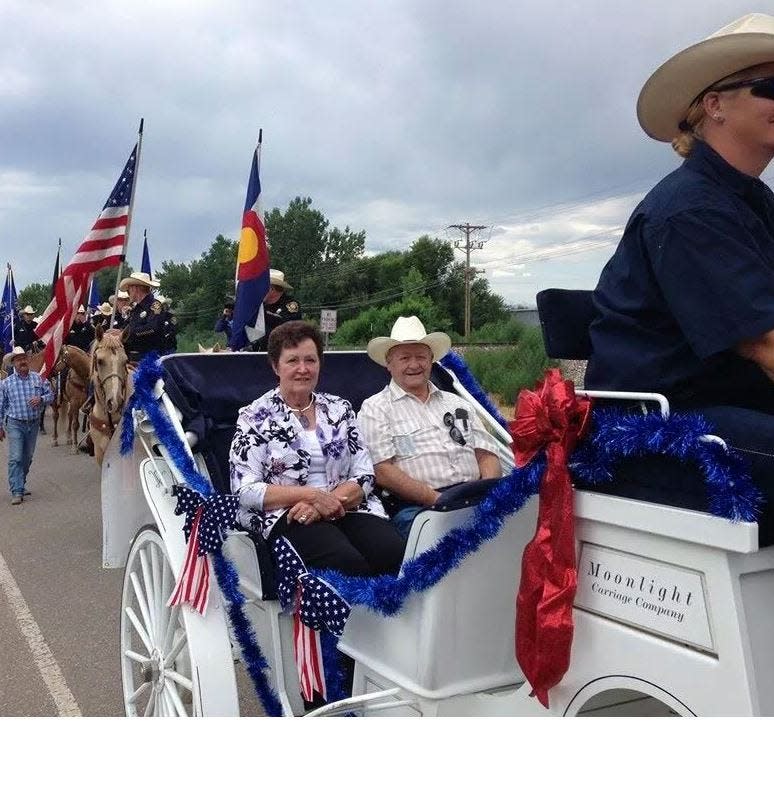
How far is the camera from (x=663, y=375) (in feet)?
6.63

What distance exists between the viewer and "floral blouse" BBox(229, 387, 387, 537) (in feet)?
11.0

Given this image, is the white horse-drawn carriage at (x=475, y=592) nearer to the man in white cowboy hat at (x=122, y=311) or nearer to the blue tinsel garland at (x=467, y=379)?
the blue tinsel garland at (x=467, y=379)

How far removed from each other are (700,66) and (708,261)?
55 centimetres

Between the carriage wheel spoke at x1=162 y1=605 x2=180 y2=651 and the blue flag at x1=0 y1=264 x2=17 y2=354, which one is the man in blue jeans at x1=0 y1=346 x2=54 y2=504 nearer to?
the carriage wheel spoke at x1=162 y1=605 x2=180 y2=651

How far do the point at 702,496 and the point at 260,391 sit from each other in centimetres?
292

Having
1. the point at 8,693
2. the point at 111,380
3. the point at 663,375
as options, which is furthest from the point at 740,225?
the point at 111,380

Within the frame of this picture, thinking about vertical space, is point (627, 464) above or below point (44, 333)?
below

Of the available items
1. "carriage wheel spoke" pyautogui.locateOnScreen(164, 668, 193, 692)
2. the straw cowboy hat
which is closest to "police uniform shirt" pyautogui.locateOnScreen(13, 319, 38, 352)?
"carriage wheel spoke" pyautogui.locateOnScreen(164, 668, 193, 692)

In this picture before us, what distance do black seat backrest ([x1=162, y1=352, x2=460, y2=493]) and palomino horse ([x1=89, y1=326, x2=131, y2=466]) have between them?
366 cm

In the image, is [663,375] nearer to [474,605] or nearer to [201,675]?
[474,605]

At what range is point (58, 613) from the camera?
538cm

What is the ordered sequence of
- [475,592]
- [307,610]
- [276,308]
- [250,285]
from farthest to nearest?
[276,308]
[250,285]
[307,610]
[475,592]

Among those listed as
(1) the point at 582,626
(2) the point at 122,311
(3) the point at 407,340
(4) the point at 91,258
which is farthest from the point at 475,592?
(2) the point at 122,311

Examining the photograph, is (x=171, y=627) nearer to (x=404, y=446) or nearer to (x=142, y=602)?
(x=142, y=602)
